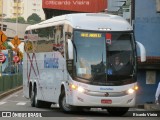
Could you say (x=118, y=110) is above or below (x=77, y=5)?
below

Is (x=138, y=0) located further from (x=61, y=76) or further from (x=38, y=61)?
(x=61, y=76)

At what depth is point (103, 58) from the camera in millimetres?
18859

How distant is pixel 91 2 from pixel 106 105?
147 feet

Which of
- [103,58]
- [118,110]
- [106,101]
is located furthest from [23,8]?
[106,101]

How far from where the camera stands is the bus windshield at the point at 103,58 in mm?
18734

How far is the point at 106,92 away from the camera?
18.6m

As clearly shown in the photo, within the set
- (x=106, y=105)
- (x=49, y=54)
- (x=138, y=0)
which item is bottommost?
(x=106, y=105)

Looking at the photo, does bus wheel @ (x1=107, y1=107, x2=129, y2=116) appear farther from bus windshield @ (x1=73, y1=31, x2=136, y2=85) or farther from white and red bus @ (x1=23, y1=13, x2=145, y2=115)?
bus windshield @ (x1=73, y1=31, x2=136, y2=85)

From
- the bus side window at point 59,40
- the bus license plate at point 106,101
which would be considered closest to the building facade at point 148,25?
the bus side window at point 59,40

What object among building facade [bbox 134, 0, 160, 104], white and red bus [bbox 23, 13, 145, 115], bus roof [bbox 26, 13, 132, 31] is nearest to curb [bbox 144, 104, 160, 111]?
white and red bus [bbox 23, 13, 145, 115]

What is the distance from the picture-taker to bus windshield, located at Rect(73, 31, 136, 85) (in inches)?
738

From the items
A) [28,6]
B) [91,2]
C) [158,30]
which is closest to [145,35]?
[158,30]

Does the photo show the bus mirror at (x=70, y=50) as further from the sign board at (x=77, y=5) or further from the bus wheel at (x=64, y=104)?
the sign board at (x=77, y=5)

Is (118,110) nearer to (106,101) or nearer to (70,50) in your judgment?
(106,101)
